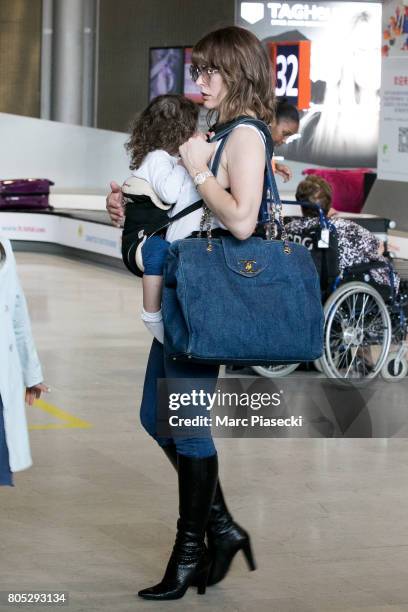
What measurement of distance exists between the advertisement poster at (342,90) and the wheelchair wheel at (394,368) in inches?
333

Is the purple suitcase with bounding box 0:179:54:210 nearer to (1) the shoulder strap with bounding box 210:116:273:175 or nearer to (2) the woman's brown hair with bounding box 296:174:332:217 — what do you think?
(2) the woman's brown hair with bounding box 296:174:332:217

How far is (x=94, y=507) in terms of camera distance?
4172 millimetres

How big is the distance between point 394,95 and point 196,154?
7.64 meters

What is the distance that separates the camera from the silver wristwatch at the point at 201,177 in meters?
2.91

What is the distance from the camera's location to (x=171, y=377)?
10.1 ft

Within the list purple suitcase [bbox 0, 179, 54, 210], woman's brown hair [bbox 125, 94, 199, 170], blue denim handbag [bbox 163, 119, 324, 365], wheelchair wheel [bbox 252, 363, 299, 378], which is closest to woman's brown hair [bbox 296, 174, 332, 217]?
wheelchair wheel [bbox 252, 363, 299, 378]

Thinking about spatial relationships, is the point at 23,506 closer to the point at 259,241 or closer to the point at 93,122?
the point at 259,241

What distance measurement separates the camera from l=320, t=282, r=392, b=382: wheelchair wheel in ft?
21.2

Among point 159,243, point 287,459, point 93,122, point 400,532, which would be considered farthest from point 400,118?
point 93,122

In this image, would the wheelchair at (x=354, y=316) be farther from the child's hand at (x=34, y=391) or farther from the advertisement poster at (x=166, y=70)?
the advertisement poster at (x=166, y=70)

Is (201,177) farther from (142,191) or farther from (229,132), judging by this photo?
(142,191)

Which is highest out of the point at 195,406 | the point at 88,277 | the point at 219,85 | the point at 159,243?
the point at 219,85

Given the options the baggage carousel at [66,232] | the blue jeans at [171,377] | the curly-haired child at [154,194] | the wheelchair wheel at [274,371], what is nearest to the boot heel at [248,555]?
the blue jeans at [171,377]

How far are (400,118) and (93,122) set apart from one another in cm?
1237
